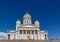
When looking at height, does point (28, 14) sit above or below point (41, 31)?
above

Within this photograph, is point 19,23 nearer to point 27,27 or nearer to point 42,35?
point 27,27

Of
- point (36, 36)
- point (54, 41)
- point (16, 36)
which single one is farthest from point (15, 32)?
point (54, 41)

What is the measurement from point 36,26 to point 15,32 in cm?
1262

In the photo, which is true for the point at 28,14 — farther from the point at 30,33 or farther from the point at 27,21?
the point at 30,33

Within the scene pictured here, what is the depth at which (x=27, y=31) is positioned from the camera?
106 metres

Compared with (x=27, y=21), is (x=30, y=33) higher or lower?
lower

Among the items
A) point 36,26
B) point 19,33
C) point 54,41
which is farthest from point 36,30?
point 54,41

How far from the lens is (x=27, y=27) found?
343ft

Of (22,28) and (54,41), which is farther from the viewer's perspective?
(22,28)

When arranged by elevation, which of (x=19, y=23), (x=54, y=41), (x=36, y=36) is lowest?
(x=54, y=41)

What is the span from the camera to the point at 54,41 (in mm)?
28328

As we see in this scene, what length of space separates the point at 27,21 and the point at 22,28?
6.30m

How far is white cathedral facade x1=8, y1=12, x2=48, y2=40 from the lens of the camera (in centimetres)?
10469

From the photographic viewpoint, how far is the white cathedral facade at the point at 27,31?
343ft
